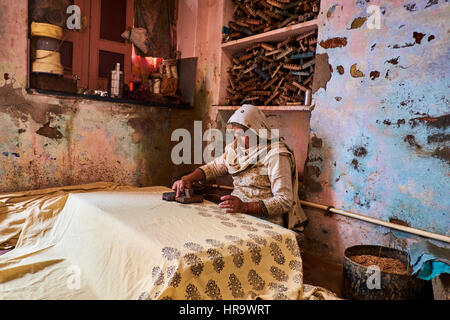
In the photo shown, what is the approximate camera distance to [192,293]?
62.7 inches

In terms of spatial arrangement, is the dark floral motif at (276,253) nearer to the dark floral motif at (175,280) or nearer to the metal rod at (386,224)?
the dark floral motif at (175,280)

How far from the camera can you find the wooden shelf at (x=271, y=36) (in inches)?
133

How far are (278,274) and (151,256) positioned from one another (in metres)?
0.74

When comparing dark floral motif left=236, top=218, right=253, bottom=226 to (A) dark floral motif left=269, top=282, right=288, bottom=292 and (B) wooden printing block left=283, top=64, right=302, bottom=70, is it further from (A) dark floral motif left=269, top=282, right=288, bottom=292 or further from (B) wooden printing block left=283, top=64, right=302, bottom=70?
(B) wooden printing block left=283, top=64, right=302, bottom=70

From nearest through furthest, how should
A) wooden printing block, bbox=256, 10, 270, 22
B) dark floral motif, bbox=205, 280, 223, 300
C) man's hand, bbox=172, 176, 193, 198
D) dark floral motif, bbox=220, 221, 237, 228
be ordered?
dark floral motif, bbox=205, 280, 223, 300
dark floral motif, bbox=220, 221, 237, 228
man's hand, bbox=172, 176, 193, 198
wooden printing block, bbox=256, 10, 270, 22

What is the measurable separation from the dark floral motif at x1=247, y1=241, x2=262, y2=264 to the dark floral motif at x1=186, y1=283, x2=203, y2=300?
15.2 inches

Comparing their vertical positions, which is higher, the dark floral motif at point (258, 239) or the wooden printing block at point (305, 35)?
the wooden printing block at point (305, 35)

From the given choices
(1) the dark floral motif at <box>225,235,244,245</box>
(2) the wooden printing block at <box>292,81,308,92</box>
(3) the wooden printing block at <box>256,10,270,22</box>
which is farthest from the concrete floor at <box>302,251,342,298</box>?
(3) the wooden printing block at <box>256,10,270,22</box>

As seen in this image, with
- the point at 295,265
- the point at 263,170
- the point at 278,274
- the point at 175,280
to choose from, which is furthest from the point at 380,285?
the point at 175,280

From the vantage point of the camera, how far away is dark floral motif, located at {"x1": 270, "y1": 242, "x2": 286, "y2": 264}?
6.41 ft

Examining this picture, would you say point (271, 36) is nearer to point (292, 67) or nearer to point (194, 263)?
point (292, 67)

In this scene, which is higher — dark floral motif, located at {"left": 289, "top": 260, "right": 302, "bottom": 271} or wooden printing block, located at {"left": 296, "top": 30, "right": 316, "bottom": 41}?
wooden printing block, located at {"left": 296, "top": 30, "right": 316, "bottom": 41}

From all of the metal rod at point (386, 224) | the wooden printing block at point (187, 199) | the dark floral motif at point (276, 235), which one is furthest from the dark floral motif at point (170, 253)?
the metal rod at point (386, 224)
